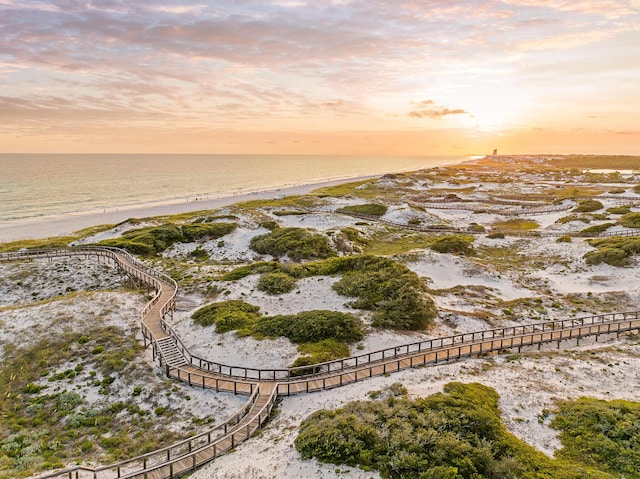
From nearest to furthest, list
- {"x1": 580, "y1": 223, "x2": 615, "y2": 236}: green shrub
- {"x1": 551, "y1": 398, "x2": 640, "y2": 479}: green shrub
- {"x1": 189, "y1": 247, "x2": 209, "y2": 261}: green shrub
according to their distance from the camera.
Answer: {"x1": 551, "y1": 398, "x2": 640, "y2": 479}: green shrub
{"x1": 189, "y1": 247, "x2": 209, "y2": 261}: green shrub
{"x1": 580, "y1": 223, "x2": 615, "y2": 236}: green shrub

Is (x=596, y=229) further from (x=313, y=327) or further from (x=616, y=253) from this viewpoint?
(x=313, y=327)

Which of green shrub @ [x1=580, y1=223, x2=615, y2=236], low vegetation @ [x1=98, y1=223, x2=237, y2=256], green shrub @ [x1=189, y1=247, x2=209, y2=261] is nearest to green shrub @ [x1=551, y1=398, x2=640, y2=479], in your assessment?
green shrub @ [x1=189, y1=247, x2=209, y2=261]

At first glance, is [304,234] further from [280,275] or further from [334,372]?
[334,372]

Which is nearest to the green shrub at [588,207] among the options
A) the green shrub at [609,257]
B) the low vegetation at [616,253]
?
the low vegetation at [616,253]

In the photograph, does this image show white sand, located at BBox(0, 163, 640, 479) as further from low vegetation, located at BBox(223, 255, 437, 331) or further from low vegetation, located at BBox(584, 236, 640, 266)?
low vegetation, located at BBox(223, 255, 437, 331)

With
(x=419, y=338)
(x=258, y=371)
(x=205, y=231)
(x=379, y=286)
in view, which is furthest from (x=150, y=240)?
(x=419, y=338)

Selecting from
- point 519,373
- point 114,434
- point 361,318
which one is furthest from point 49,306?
point 519,373
